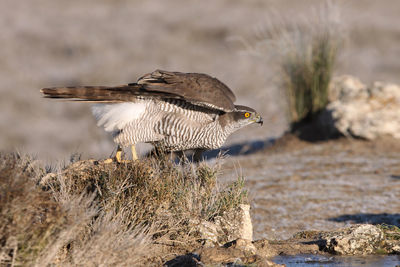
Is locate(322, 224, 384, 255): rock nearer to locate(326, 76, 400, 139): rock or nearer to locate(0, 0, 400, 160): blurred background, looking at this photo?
locate(326, 76, 400, 139): rock

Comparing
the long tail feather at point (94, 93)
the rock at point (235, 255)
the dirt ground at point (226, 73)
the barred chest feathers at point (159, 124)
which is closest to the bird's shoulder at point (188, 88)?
the long tail feather at point (94, 93)

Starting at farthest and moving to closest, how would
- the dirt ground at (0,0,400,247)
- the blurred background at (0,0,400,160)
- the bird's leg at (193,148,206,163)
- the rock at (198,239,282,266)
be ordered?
the blurred background at (0,0,400,160) → the dirt ground at (0,0,400,247) → the bird's leg at (193,148,206,163) → the rock at (198,239,282,266)

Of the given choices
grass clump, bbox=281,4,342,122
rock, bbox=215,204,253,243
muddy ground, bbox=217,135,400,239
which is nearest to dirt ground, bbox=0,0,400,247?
muddy ground, bbox=217,135,400,239

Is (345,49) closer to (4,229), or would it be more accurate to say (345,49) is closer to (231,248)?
(231,248)

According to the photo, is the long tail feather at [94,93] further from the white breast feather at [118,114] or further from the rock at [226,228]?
the rock at [226,228]

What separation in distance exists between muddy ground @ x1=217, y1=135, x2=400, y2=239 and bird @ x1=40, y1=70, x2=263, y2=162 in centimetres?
69

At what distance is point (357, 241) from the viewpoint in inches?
247

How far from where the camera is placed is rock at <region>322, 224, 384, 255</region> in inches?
246

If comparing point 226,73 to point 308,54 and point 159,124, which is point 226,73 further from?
point 159,124

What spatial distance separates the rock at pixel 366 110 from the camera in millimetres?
12797

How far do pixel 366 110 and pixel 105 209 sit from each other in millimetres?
8528

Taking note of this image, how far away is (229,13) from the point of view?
121 feet

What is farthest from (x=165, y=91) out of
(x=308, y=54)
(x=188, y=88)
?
(x=308, y=54)

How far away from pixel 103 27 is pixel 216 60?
10.3 metres
